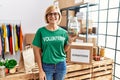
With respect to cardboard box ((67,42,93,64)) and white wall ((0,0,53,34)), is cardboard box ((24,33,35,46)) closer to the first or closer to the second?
white wall ((0,0,53,34))

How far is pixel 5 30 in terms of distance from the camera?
3352 millimetres

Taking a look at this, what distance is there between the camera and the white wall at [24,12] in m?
3.58

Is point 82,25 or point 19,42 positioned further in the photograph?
point 19,42

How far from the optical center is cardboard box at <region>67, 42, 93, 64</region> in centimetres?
215

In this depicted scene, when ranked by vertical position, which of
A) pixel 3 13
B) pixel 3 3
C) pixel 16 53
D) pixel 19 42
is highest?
pixel 3 3

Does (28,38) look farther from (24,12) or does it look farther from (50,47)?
(50,47)

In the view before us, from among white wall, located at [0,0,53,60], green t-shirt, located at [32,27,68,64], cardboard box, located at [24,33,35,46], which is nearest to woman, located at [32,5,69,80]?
green t-shirt, located at [32,27,68,64]

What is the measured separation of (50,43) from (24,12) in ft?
8.00

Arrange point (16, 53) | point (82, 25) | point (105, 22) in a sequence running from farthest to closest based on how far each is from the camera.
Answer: point (16, 53) < point (105, 22) < point (82, 25)

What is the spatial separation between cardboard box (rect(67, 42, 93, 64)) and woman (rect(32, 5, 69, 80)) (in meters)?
0.53

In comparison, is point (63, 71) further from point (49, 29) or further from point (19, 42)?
point (19, 42)

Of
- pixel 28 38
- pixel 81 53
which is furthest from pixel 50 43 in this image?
pixel 28 38

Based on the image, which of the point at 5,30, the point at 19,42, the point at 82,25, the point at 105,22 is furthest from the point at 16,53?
the point at 105,22

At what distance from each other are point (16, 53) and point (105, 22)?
229cm
